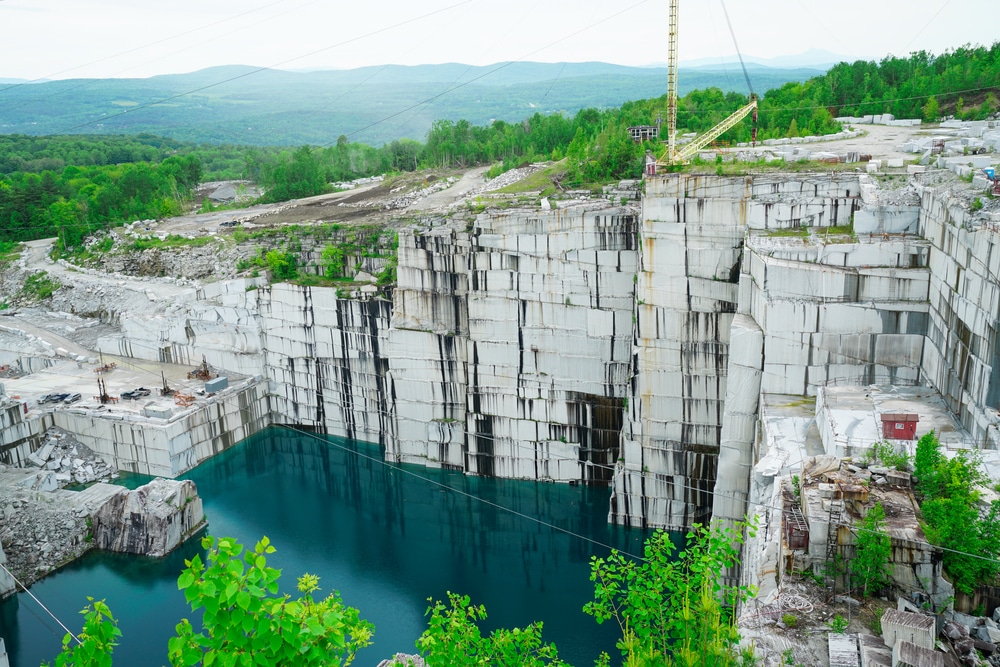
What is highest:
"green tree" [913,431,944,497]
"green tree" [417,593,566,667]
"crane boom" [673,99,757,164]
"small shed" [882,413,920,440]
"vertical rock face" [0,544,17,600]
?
"crane boom" [673,99,757,164]

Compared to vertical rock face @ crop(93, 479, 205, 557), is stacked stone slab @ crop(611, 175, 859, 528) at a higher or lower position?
higher

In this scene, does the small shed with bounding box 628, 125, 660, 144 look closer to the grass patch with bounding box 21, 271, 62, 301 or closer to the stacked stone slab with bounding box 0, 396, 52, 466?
the stacked stone slab with bounding box 0, 396, 52, 466

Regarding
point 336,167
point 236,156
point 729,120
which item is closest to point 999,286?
point 729,120

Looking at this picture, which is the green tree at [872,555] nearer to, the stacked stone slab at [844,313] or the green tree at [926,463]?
the green tree at [926,463]

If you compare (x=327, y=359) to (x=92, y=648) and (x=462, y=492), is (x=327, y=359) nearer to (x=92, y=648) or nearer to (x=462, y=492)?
(x=462, y=492)

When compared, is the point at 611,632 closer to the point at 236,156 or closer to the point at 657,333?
the point at 657,333


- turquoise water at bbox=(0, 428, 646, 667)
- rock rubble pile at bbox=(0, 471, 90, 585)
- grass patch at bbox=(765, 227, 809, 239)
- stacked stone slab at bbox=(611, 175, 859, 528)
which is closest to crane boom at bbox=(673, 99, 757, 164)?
stacked stone slab at bbox=(611, 175, 859, 528)

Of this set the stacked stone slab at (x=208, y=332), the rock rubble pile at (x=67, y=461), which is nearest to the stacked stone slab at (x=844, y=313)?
the stacked stone slab at (x=208, y=332)
